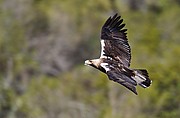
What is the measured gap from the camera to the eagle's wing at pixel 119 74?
13.3 meters

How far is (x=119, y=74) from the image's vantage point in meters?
14.0

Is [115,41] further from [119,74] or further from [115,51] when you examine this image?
[119,74]

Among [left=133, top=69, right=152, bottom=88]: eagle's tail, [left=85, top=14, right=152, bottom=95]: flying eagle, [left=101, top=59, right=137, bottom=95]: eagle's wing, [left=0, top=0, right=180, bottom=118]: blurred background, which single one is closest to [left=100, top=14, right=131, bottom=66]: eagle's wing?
[left=85, top=14, right=152, bottom=95]: flying eagle

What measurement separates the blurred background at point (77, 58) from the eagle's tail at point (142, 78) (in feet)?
29.2

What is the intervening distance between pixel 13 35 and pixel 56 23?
431 cm

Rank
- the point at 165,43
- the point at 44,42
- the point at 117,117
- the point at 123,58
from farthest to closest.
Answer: the point at 165,43 → the point at 44,42 → the point at 117,117 → the point at 123,58

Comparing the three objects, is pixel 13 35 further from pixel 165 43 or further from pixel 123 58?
pixel 123 58

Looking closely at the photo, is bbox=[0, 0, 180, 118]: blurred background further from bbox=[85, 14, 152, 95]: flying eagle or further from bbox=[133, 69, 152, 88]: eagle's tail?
bbox=[133, 69, 152, 88]: eagle's tail

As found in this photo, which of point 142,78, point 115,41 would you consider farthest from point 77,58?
point 142,78

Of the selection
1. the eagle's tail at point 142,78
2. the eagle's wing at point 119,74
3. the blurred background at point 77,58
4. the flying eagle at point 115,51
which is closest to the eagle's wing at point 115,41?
the flying eagle at point 115,51

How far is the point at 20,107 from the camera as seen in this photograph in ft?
95.6

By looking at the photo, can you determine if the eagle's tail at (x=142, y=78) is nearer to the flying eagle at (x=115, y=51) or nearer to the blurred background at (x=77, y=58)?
the flying eagle at (x=115, y=51)

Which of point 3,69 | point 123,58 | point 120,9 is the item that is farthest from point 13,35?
point 123,58

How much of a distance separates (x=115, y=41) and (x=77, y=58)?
25.9 m
